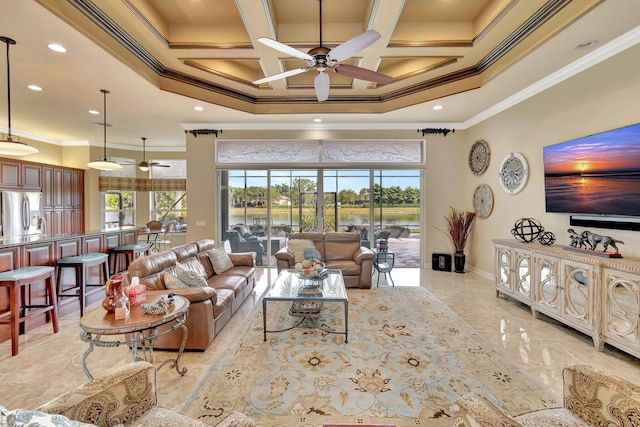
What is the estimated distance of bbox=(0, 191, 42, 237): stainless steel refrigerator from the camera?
583 centimetres

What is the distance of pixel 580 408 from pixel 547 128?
158 inches

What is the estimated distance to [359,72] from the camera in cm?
316

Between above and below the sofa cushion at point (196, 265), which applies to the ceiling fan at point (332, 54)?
above

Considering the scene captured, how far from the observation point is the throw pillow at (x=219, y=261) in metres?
4.22

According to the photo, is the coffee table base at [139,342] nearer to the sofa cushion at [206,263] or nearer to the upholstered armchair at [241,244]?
the sofa cushion at [206,263]

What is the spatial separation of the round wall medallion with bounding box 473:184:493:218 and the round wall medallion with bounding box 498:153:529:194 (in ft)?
1.42

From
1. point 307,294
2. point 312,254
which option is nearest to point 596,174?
point 307,294

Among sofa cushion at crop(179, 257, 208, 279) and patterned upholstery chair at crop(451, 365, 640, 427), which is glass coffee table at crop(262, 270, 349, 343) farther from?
patterned upholstery chair at crop(451, 365, 640, 427)

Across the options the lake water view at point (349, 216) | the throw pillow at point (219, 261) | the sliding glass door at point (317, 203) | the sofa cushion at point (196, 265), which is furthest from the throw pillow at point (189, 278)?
the lake water view at point (349, 216)

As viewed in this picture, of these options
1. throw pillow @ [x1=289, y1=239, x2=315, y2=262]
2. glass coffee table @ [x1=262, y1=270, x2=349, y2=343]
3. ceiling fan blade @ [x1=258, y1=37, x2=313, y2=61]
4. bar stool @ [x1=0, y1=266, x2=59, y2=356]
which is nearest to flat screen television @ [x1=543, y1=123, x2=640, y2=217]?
glass coffee table @ [x1=262, y1=270, x2=349, y2=343]

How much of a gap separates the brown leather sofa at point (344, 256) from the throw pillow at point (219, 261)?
2.90 feet

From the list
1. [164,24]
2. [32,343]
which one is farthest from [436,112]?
[32,343]

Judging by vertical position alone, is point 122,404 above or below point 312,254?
below

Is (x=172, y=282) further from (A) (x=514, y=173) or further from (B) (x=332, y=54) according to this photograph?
(A) (x=514, y=173)
